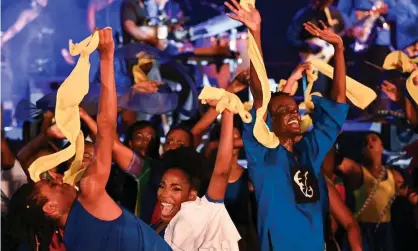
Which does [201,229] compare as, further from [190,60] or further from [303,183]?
[190,60]

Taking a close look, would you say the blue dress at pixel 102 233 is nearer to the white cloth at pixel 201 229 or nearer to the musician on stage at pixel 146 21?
the white cloth at pixel 201 229

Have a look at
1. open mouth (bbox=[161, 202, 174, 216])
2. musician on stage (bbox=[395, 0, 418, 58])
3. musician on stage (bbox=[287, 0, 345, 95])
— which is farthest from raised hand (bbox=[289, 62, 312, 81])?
musician on stage (bbox=[395, 0, 418, 58])

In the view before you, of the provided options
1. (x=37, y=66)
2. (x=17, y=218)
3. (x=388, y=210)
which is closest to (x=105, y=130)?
(x=17, y=218)

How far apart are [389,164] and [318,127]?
2304 millimetres

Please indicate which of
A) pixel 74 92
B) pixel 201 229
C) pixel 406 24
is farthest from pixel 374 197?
pixel 74 92

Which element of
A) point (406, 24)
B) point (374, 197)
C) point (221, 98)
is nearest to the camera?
point (221, 98)

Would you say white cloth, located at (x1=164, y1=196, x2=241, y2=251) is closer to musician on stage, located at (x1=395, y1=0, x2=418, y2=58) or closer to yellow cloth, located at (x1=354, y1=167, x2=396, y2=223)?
yellow cloth, located at (x1=354, y1=167, x2=396, y2=223)

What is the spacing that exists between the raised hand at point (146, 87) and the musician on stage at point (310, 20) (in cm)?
115

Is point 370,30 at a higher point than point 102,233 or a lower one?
lower

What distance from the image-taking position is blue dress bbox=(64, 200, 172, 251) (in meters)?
3.01

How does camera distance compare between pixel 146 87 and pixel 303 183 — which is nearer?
pixel 303 183

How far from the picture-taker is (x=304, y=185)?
371 cm

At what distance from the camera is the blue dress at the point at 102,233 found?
3010 mm

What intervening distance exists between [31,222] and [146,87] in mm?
2082
